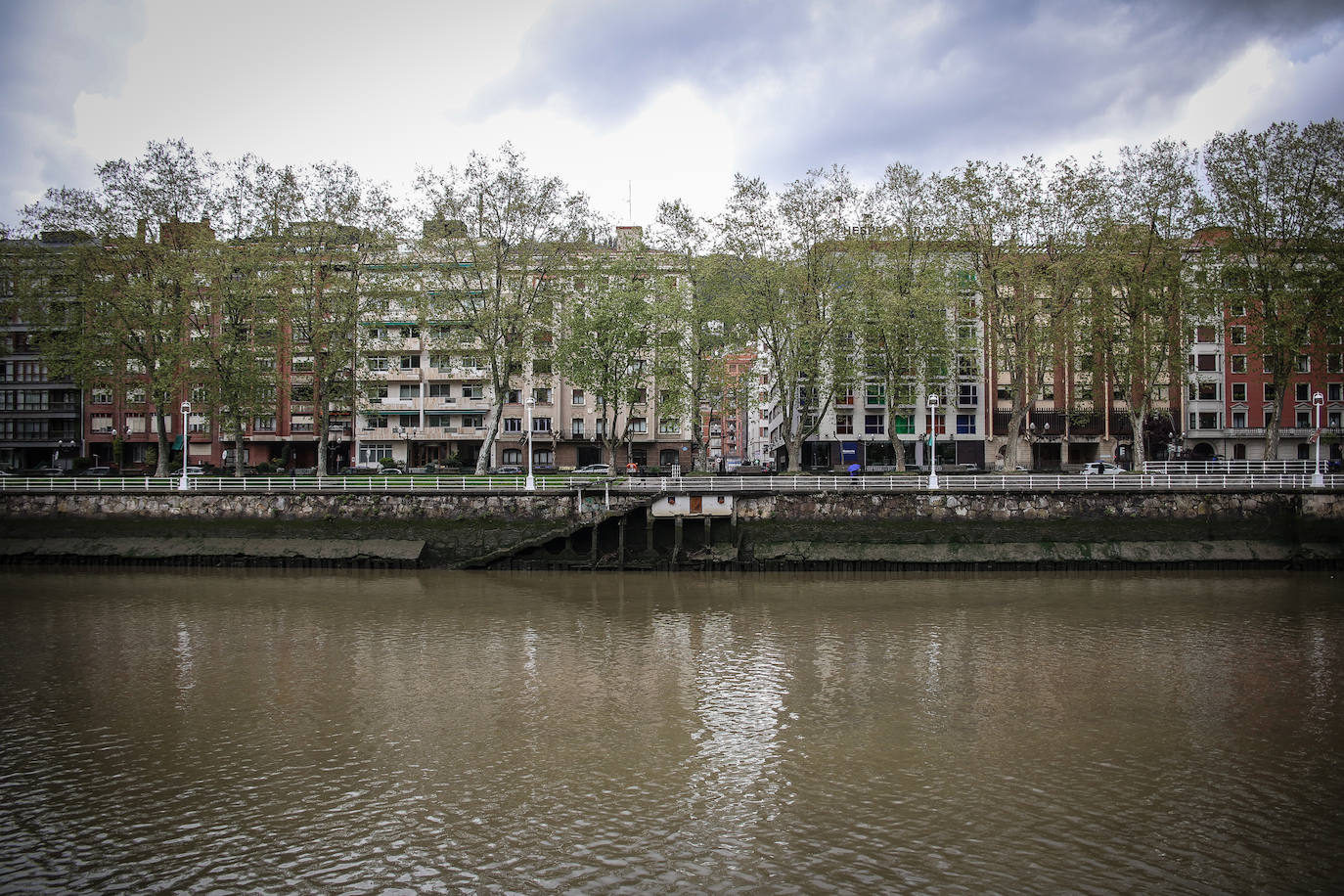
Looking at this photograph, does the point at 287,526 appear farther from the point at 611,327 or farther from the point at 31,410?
the point at 31,410

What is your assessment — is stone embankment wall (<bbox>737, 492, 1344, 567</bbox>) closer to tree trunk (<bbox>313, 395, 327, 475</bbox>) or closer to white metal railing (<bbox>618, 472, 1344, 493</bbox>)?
white metal railing (<bbox>618, 472, 1344, 493</bbox>)

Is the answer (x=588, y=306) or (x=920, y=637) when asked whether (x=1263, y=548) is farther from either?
(x=588, y=306)

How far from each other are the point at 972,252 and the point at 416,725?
39964mm

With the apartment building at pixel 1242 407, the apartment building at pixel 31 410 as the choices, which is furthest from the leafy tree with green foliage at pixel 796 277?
the apartment building at pixel 31 410

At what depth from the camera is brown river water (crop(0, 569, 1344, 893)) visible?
10320mm

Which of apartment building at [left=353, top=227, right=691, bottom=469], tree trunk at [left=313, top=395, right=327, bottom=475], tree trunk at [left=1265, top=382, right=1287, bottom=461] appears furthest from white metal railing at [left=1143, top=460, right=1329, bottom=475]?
tree trunk at [left=313, top=395, right=327, bottom=475]

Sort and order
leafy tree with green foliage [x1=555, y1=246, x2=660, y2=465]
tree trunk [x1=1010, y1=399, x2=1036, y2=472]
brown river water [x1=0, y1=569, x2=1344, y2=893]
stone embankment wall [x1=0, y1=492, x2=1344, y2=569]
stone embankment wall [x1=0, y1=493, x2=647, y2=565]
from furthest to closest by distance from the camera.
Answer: leafy tree with green foliage [x1=555, y1=246, x2=660, y2=465]
tree trunk [x1=1010, y1=399, x2=1036, y2=472]
stone embankment wall [x1=0, y1=493, x2=647, y2=565]
stone embankment wall [x1=0, y1=492, x2=1344, y2=569]
brown river water [x1=0, y1=569, x2=1344, y2=893]

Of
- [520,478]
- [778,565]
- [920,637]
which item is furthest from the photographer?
[520,478]

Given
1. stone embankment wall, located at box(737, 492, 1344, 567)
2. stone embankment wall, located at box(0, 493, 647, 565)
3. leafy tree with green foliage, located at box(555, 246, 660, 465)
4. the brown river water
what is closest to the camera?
the brown river water

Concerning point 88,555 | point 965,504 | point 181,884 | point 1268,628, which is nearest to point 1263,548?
point 965,504

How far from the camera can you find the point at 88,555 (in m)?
39.5

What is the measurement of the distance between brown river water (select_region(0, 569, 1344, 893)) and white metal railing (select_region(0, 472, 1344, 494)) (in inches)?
490

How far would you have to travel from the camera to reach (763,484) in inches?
1539

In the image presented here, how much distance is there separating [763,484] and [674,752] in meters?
25.5
